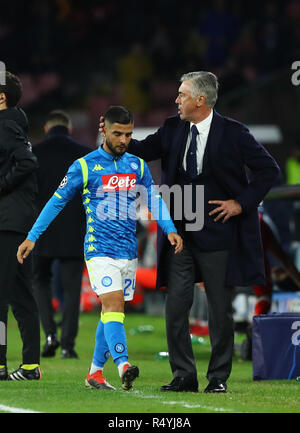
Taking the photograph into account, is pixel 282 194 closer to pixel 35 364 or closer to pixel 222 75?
pixel 35 364

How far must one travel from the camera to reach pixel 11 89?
906 cm

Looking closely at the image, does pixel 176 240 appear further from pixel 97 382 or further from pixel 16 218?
pixel 16 218

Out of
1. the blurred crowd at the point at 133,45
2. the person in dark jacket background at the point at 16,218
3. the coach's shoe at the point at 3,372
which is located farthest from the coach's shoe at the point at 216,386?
the blurred crowd at the point at 133,45

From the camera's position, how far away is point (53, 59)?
26.5 meters

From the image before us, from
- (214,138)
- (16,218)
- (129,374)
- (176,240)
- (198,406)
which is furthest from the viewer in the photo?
(16,218)

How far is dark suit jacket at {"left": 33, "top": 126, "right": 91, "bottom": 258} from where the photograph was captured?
11.5 meters

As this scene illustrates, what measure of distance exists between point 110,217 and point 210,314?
90cm

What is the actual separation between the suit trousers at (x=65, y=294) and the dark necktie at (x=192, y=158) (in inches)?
130

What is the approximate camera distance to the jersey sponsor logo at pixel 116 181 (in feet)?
27.4

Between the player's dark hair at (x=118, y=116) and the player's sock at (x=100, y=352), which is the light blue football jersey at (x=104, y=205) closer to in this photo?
the player's dark hair at (x=118, y=116)

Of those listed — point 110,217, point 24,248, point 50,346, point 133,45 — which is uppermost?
point 133,45

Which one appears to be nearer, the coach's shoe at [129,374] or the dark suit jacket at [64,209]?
the coach's shoe at [129,374]

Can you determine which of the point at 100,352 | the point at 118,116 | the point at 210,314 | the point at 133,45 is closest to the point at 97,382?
the point at 100,352
